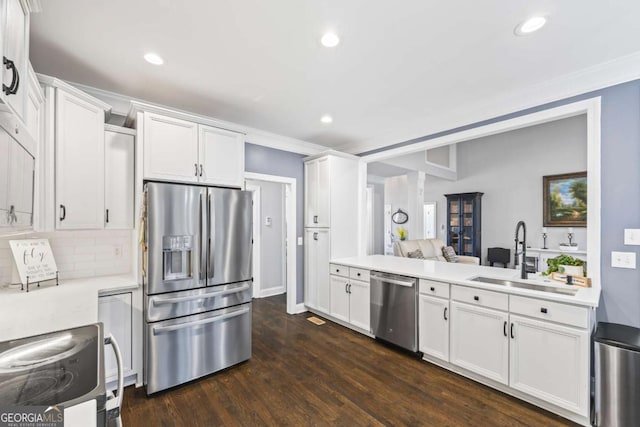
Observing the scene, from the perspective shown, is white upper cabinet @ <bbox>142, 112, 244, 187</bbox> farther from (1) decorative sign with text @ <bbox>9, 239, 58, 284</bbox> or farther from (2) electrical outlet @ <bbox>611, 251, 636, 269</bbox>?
(2) electrical outlet @ <bbox>611, 251, 636, 269</bbox>

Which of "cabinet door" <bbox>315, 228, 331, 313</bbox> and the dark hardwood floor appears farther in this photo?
"cabinet door" <bbox>315, 228, 331, 313</bbox>

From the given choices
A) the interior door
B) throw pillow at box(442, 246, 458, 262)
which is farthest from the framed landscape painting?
the interior door

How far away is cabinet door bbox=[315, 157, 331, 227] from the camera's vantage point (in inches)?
160

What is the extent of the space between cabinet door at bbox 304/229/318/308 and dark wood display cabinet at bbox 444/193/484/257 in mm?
4706

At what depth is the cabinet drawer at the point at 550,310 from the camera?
1977 millimetres

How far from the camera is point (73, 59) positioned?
7.21 feet

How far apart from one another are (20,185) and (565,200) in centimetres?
787

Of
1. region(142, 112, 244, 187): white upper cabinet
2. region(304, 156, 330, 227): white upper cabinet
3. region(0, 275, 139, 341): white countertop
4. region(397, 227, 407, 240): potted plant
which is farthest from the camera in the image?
region(397, 227, 407, 240): potted plant

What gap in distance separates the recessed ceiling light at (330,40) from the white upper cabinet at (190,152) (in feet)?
4.73

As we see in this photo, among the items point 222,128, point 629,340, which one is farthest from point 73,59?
point 629,340

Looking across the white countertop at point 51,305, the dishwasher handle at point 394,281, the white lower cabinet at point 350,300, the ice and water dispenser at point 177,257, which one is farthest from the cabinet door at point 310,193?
the white countertop at point 51,305

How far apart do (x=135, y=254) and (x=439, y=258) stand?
5.32 metres

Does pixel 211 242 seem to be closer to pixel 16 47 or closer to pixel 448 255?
→ pixel 16 47

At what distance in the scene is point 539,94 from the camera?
2.62 m
